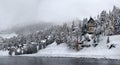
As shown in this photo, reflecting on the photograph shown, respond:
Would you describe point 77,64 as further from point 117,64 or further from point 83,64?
point 117,64

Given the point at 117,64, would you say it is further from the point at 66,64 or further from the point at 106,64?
the point at 66,64

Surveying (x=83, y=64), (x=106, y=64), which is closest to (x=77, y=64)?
(x=83, y=64)

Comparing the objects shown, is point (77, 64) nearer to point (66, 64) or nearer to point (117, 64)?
point (66, 64)

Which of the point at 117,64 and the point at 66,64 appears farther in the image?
the point at 66,64

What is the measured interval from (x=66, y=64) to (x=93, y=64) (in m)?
14.6

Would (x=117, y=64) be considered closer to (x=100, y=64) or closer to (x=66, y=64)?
(x=100, y=64)

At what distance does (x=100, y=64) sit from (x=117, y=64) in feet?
30.3

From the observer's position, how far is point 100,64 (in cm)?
16525

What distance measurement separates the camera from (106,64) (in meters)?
163

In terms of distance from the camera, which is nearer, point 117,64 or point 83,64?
point 117,64

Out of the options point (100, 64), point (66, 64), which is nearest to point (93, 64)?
point (100, 64)

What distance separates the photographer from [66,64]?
172 metres

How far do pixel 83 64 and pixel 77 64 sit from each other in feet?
11.5

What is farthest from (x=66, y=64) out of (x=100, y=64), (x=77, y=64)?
(x=100, y=64)
